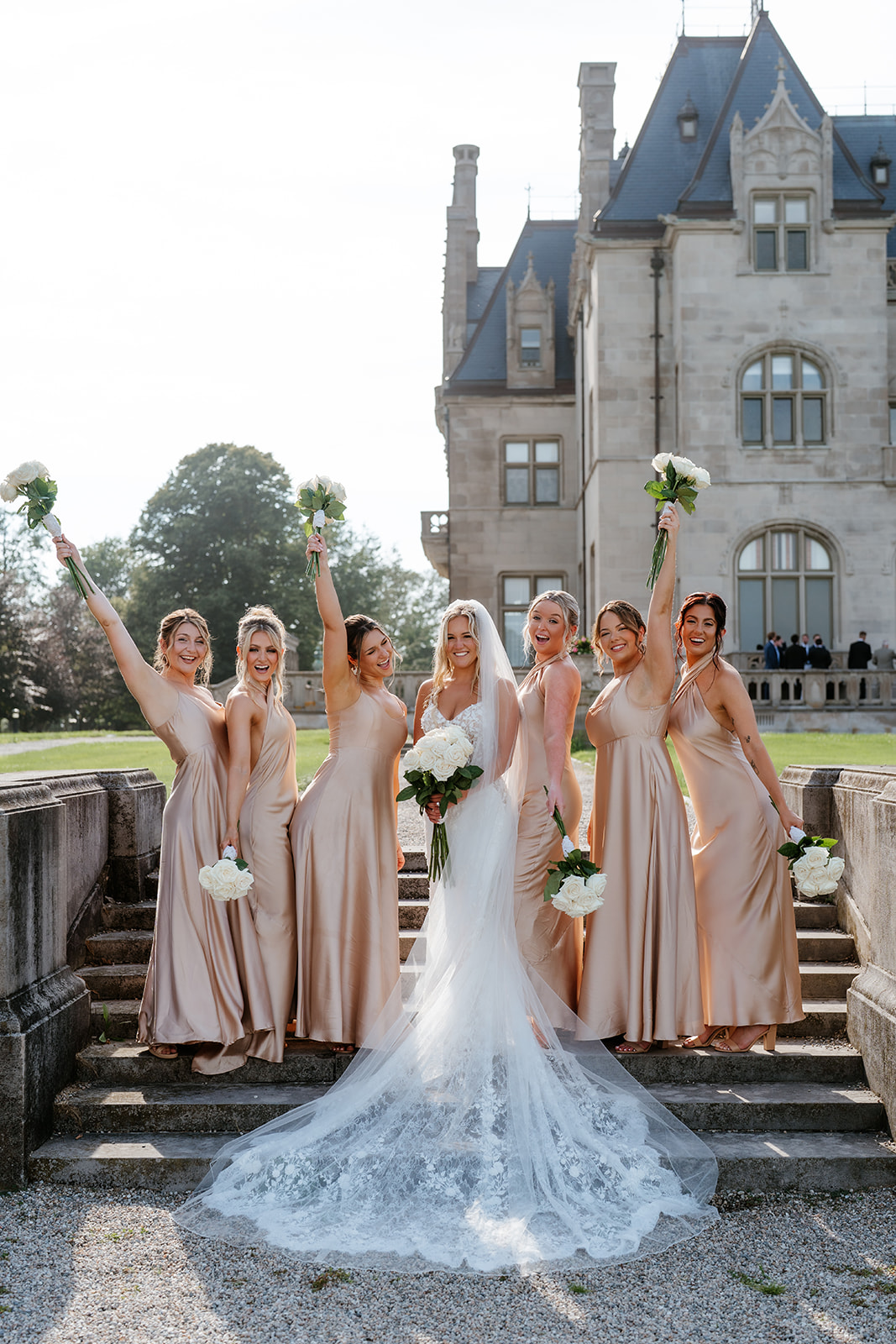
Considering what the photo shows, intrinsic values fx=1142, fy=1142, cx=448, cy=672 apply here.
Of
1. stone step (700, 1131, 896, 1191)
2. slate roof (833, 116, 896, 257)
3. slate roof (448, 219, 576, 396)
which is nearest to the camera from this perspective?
stone step (700, 1131, 896, 1191)

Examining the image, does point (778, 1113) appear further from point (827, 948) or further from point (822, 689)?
point (822, 689)

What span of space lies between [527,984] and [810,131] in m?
24.4

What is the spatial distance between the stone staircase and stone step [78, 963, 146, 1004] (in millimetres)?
235

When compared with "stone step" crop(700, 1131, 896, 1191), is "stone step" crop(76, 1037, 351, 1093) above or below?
above

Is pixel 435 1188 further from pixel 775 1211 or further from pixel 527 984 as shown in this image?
pixel 775 1211

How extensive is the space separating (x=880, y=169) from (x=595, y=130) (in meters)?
7.70

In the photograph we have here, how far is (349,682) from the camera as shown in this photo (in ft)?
18.6

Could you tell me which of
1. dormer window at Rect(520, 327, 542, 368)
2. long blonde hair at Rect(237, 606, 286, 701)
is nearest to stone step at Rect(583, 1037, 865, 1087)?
long blonde hair at Rect(237, 606, 286, 701)

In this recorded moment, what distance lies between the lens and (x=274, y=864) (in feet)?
18.4

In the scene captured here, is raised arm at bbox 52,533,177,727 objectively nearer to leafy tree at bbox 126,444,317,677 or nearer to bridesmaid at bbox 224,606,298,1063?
bridesmaid at bbox 224,606,298,1063

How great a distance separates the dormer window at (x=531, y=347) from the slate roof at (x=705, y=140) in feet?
18.4

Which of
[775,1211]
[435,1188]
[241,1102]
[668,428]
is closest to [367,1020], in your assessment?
[241,1102]

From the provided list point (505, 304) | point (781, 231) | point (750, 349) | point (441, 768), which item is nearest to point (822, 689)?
point (750, 349)

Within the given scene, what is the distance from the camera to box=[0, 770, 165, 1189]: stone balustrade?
16.2 feet
